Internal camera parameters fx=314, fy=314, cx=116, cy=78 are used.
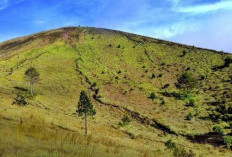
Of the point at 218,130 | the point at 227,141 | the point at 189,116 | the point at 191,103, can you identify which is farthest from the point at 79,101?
the point at 227,141

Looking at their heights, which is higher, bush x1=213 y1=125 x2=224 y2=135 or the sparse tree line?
the sparse tree line

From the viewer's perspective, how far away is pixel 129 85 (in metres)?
82.3

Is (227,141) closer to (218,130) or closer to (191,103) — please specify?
(218,130)

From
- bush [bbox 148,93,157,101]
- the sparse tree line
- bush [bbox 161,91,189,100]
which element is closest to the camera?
the sparse tree line

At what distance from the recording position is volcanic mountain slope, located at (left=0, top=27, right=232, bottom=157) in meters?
54.2

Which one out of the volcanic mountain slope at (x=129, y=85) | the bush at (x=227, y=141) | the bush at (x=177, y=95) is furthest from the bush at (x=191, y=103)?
the bush at (x=227, y=141)

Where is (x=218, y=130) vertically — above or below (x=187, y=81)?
below

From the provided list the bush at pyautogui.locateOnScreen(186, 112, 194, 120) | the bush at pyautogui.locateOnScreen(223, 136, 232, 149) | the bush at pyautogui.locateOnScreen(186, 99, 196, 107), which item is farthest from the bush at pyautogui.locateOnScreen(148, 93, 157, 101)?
the bush at pyautogui.locateOnScreen(223, 136, 232, 149)

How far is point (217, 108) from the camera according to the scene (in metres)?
69.9

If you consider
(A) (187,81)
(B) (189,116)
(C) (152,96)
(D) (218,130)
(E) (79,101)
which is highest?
(A) (187,81)

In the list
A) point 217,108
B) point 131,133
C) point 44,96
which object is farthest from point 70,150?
point 217,108

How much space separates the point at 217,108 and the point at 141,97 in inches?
692

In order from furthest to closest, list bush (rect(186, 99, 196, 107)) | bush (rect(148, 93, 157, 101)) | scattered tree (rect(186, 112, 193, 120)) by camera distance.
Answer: bush (rect(148, 93, 157, 101))
bush (rect(186, 99, 196, 107))
scattered tree (rect(186, 112, 193, 120))

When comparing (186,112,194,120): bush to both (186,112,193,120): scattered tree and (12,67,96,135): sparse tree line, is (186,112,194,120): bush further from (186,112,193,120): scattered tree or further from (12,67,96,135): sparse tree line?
(12,67,96,135): sparse tree line
